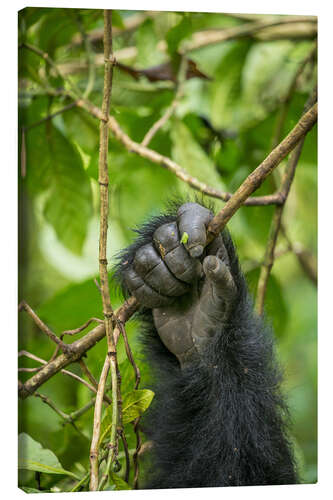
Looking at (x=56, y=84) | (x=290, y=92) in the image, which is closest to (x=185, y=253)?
(x=56, y=84)

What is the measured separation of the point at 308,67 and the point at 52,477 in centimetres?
129

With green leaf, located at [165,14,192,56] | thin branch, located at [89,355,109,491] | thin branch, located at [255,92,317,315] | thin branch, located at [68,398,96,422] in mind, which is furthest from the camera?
green leaf, located at [165,14,192,56]

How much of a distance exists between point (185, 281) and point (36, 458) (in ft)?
1.35

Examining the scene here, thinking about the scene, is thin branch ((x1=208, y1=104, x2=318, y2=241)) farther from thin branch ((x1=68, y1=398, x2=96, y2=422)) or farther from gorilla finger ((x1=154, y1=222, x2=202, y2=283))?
thin branch ((x1=68, y1=398, x2=96, y2=422))

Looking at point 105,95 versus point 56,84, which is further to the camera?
point 56,84

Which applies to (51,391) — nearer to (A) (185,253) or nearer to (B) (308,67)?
(A) (185,253)

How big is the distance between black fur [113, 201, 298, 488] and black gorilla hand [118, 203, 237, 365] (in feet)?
0.12

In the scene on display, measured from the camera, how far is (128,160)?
188 centimetres

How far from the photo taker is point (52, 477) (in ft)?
4.14

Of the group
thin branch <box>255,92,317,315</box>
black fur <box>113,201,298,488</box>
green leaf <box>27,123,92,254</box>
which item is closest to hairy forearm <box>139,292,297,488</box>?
black fur <box>113,201,298,488</box>

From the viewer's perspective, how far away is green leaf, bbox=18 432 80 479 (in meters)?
1.20

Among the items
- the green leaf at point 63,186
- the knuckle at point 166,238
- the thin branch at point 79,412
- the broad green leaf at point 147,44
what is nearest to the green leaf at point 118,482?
the thin branch at point 79,412

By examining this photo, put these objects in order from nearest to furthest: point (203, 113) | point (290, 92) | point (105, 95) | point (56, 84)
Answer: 1. point (105, 95)
2. point (56, 84)
3. point (290, 92)
4. point (203, 113)


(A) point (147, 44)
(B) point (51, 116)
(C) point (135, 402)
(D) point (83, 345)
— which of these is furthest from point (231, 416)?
(A) point (147, 44)
